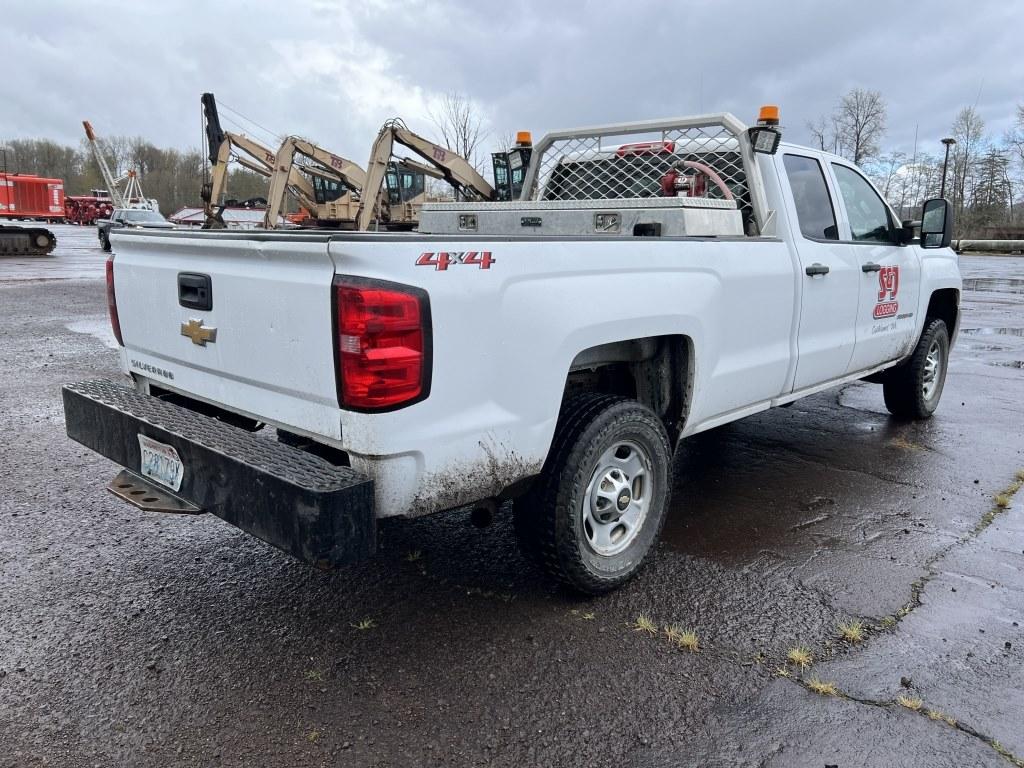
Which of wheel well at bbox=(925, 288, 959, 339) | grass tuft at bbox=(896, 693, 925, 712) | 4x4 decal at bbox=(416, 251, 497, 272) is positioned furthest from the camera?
wheel well at bbox=(925, 288, 959, 339)

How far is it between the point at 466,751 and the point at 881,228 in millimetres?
4649

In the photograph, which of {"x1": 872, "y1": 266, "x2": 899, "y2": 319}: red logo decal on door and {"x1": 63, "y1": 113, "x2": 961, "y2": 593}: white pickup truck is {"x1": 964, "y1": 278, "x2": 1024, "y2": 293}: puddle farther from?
{"x1": 63, "y1": 113, "x2": 961, "y2": 593}: white pickup truck

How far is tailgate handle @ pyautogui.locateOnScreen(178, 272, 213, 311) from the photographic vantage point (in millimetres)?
3131

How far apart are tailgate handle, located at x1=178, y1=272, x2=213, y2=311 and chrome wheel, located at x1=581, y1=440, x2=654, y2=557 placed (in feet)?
5.60

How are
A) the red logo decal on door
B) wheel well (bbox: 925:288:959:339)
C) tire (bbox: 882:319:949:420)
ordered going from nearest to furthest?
the red logo decal on door
tire (bbox: 882:319:949:420)
wheel well (bbox: 925:288:959:339)

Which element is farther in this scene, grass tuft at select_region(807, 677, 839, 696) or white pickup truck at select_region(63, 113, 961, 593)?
grass tuft at select_region(807, 677, 839, 696)

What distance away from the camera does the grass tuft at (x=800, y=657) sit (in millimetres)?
3031

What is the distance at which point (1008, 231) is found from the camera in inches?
1962

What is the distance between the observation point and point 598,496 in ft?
11.3

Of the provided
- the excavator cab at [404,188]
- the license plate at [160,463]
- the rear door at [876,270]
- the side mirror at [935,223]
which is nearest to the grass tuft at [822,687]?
the license plate at [160,463]

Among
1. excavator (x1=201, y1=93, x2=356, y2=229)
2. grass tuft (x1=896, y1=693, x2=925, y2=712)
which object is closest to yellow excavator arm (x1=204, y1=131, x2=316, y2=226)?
excavator (x1=201, y1=93, x2=356, y2=229)

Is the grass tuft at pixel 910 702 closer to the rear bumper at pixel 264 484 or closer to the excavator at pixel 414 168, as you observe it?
the rear bumper at pixel 264 484

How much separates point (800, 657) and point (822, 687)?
0.62 feet

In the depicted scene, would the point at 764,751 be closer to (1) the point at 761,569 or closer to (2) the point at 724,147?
(1) the point at 761,569
